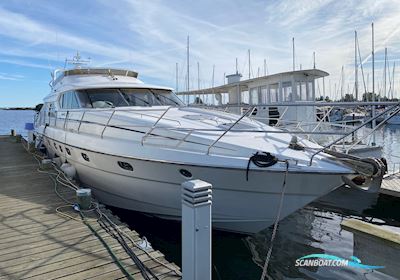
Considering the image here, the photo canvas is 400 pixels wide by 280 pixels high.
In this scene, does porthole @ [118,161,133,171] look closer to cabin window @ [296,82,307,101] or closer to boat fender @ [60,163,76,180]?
boat fender @ [60,163,76,180]

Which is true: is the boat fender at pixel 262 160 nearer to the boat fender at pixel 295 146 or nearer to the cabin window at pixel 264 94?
the boat fender at pixel 295 146

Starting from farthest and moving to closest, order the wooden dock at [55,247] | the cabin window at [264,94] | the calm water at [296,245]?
the cabin window at [264,94] → the calm water at [296,245] → the wooden dock at [55,247]

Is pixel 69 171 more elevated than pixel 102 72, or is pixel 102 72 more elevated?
pixel 102 72

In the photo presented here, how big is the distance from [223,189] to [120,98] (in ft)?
12.5

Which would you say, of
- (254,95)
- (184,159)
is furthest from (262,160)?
(254,95)

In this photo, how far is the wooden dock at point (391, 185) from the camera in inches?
342

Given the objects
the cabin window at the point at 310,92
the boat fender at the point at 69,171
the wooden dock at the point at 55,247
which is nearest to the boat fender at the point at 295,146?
the wooden dock at the point at 55,247

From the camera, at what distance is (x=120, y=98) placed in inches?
309

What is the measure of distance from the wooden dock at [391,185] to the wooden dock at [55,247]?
690cm

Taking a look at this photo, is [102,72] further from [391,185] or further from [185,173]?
[391,185]

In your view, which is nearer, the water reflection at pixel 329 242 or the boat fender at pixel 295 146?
the water reflection at pixel 329 242

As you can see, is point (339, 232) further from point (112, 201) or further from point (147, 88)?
point (147, 88)

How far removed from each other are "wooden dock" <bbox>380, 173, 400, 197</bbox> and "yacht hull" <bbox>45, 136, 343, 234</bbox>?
4921mm

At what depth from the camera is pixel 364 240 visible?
198 inches
